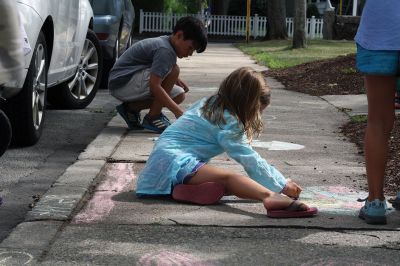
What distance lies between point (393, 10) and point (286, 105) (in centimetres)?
587

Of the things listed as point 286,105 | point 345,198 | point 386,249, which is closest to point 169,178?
point 345,198

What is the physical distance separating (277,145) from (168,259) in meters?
3.57

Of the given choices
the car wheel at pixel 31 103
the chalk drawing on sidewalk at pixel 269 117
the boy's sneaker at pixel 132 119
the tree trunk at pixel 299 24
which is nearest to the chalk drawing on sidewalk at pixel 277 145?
the boy's sneaker at pixel 132 119

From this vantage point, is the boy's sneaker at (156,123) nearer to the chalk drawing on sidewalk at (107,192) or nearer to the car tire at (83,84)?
the chalk drawing on sidewalk at (107,192)

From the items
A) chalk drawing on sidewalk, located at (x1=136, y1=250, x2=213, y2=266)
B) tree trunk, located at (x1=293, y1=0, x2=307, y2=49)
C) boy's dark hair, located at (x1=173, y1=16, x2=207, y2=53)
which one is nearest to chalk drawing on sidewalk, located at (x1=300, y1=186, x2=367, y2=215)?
chalk drawing on sidewalk, located at (x1=136, y1=250, x2=213, y2=266)

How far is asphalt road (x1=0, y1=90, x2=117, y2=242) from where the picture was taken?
5.36 meters

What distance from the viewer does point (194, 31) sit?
291 inches

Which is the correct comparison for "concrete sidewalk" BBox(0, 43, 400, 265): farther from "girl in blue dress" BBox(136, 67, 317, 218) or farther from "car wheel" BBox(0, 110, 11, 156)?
"car wheel" BBox(0, 110, 11, 156)

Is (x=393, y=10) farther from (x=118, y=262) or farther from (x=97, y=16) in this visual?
(x=97, y=16)

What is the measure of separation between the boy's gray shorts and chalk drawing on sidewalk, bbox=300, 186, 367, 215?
2.66 meters

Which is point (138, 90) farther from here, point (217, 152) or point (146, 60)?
point (217, 152)

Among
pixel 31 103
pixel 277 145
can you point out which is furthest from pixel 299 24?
pixel 31 103

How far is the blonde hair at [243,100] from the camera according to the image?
5449mm

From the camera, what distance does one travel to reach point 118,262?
4117 millimetres
